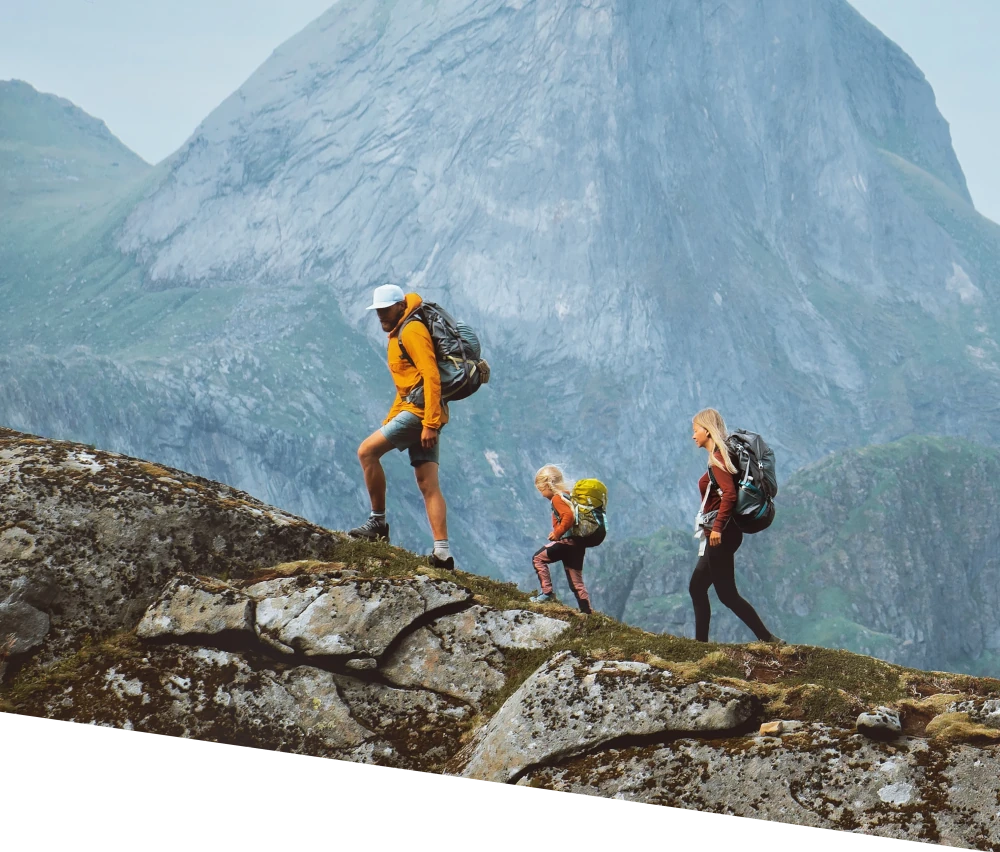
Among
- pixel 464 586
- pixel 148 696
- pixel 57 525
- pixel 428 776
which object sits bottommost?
pixel 428 776

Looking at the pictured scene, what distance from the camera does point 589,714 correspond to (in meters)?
10.7

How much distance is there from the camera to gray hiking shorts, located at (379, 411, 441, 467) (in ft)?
47.0

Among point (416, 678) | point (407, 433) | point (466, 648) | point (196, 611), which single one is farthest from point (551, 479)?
point (196, 611)

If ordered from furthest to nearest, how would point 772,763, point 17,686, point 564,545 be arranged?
point 564,545
point 17,686
point 772,763

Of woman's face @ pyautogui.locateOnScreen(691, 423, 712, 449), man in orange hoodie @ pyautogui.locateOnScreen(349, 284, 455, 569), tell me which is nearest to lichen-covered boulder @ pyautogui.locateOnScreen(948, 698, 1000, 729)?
woman's face @ pyautogui.locateOnScreen(691, 423, 712, 449)

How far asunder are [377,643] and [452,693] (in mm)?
988

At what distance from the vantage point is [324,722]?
37.1ft

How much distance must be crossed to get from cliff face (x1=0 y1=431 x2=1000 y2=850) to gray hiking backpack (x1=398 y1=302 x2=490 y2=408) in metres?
2.25

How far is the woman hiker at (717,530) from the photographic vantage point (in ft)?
47.7

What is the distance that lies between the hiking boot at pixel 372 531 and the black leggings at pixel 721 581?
13.7 feet

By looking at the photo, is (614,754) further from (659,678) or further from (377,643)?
(377,643)

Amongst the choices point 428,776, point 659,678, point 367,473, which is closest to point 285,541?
point 367,473

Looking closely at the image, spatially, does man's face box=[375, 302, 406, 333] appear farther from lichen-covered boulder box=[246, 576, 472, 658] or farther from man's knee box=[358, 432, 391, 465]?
lichen-covered boulder box=[246, 576, 472, 658]

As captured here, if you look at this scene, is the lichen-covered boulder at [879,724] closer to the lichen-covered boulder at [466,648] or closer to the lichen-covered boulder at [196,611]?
the lichen-covered boulder at [466,648]
